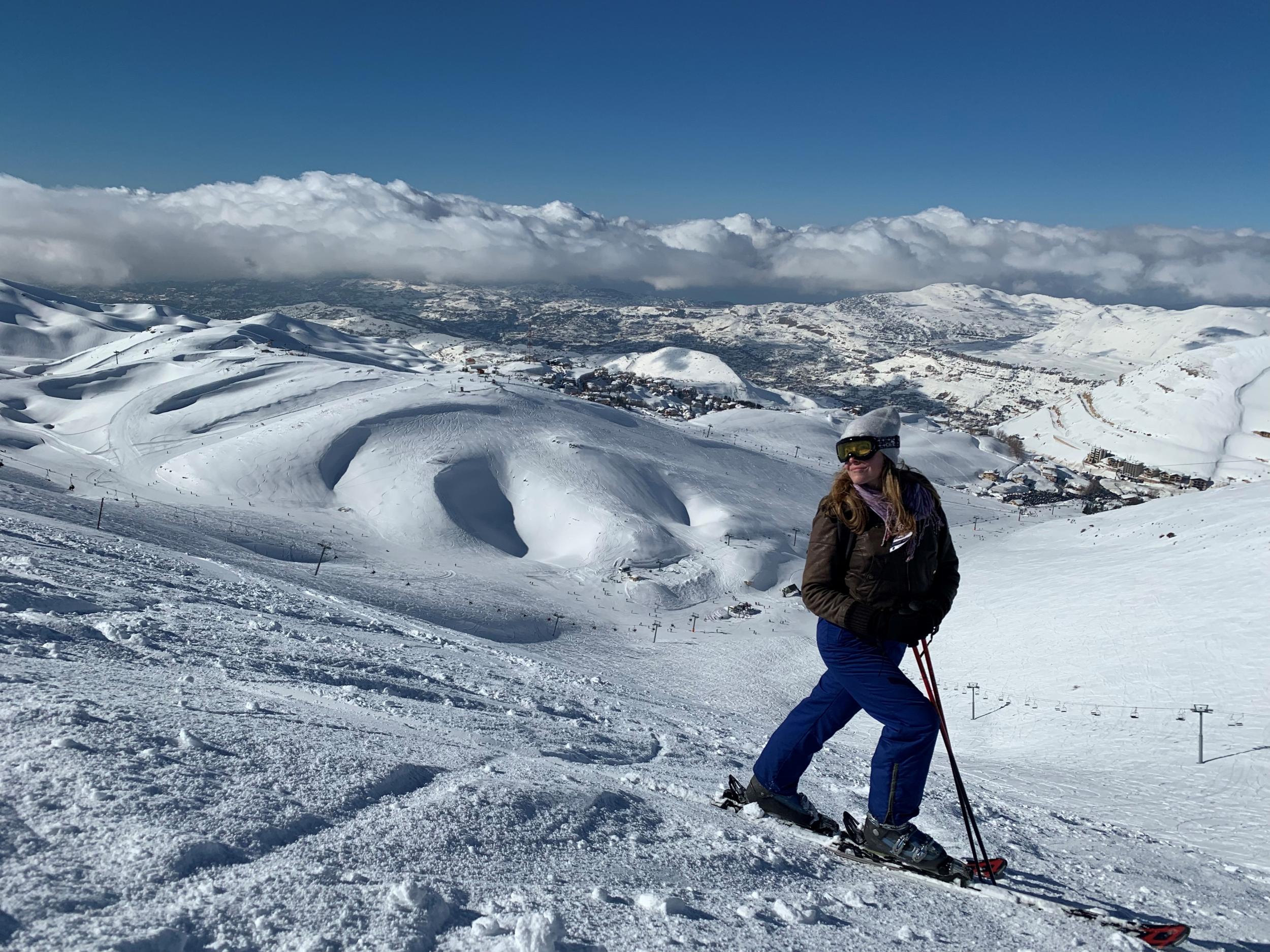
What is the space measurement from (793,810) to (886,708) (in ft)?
3.58

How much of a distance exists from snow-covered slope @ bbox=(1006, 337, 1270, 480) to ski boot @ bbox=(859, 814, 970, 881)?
4281 inches

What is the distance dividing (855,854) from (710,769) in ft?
8.28

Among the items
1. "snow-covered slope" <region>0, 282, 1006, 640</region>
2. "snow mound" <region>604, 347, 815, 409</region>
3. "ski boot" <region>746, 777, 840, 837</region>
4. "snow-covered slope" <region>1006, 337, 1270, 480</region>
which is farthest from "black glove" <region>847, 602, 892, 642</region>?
"snow mound" <region>604, 347, 815, 409</region>

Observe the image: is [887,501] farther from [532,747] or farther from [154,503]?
[154,503]

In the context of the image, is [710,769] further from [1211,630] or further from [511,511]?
[511,511]

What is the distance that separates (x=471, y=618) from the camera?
23156 millimetres

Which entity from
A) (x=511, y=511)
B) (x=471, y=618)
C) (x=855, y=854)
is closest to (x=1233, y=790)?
(x=855, y=854)

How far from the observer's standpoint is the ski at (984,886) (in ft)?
11.7

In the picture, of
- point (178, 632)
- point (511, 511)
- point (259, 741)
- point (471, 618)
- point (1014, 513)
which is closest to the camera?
point (259, 741)

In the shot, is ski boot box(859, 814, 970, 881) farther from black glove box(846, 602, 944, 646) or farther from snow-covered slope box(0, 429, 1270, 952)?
black glove box(846, 602, 944, 646)

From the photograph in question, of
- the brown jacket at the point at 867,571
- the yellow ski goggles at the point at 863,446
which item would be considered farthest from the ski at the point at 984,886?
the yellow ski goggles at the point at 863,446

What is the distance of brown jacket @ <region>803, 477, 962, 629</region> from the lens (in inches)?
160

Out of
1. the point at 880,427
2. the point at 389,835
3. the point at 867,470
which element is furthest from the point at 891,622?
the point at 389,835

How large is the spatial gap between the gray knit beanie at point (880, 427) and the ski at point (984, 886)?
219cm
